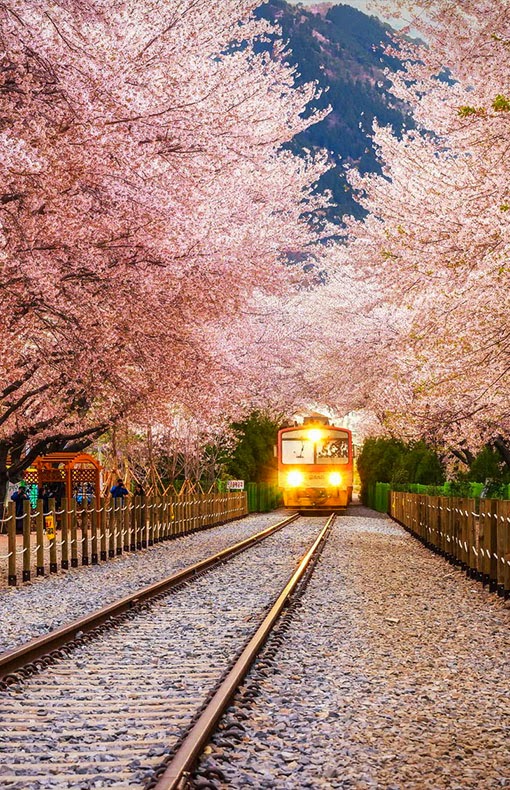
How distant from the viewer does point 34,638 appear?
902cm

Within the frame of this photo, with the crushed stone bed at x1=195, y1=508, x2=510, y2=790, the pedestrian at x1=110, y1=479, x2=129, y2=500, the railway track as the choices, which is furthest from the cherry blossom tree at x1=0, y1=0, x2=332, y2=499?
the pedestrian at x1=110, y1=479, x2=129, y2=500

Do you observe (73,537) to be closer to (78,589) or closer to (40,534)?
(40,534)

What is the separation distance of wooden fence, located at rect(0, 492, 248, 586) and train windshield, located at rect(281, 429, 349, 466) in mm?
5359

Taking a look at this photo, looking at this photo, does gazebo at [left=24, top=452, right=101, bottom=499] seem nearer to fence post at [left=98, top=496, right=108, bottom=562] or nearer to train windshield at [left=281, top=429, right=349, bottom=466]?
fence post at [left=98, top=496, right=108, bottom=562]

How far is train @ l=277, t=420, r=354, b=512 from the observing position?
134ft

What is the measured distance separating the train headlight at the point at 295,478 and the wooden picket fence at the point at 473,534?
15.5 m

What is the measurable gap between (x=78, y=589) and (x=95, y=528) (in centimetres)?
538

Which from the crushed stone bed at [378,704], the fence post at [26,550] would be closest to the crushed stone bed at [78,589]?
the fence post at [26,550]

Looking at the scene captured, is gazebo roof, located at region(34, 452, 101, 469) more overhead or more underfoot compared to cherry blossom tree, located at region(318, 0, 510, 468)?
more underfoot

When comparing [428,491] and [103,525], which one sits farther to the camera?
[428,491]

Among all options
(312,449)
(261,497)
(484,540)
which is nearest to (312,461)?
(312,449)

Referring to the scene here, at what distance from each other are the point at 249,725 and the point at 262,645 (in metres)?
3.01

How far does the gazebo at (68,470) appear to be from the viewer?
3109 centimetres

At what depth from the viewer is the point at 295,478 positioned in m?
41.0
